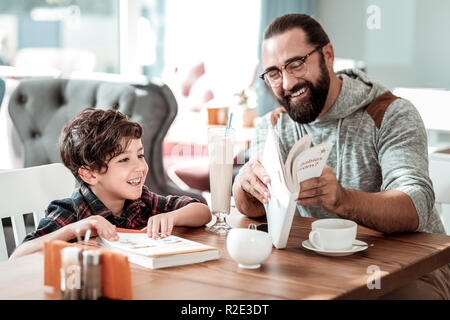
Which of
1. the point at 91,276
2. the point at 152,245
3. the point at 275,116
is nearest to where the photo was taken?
the point at 91,276

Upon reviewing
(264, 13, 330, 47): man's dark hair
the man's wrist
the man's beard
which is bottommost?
the man's wrist

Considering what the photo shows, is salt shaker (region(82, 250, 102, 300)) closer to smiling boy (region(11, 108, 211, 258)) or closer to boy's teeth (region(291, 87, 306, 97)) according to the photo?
smiling boy (region(11, 108, 211, 258))

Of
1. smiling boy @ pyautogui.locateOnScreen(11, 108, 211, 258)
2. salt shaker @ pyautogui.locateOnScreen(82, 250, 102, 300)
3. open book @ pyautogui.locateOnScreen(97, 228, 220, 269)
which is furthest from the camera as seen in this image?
smiling boy @ pyautogui.locateOnScreen(11, 108, 211, 258)

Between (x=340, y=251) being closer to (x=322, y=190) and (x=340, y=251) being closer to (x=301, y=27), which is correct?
(x=322, y=190)

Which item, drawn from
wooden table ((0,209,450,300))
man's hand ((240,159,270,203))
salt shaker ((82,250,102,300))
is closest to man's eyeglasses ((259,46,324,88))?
man's hand ((240,159,270,203))

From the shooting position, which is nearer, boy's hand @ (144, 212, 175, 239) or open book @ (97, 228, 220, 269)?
open book @ (97, 228, 220, 269)

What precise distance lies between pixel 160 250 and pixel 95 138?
0.47m

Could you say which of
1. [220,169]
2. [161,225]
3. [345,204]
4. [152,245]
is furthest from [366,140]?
[152,245]

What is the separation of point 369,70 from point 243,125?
2455mm

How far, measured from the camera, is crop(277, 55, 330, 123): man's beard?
1896 mm

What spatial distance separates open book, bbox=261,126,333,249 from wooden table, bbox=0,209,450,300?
0.06 meters

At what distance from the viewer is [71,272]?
1011 mm

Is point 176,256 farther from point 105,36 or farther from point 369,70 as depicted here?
point 369,70

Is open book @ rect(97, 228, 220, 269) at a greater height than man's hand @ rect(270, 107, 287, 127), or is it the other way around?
man's hand @ rect(270, 107, 287, 127)
